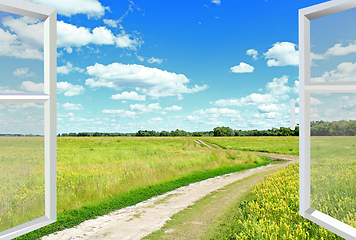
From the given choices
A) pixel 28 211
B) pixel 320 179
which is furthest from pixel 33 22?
pixel 320 179

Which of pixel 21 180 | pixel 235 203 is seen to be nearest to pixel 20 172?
pixel 21 180

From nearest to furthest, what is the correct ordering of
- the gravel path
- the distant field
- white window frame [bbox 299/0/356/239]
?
white window frame [bbox 299/0/356/239] → the gravel path → the distant field

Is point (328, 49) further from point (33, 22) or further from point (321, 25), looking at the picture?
point (33, 22)

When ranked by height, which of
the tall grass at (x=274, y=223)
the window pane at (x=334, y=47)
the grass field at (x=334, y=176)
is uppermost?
the window pane at (x=334, y=47)

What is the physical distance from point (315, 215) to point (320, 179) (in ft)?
2.04

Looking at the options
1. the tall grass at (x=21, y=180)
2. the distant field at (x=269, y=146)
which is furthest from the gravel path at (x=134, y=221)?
the distant field at (x=269, y=146)

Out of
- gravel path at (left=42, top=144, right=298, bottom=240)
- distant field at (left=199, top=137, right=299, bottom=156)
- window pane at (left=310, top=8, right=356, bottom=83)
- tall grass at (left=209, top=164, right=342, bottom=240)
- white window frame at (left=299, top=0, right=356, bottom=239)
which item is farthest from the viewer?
distant field at (left=199, top=137, right=299, bottom=156)

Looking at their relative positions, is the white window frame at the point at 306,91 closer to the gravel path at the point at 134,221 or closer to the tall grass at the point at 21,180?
the gravel path at the point at 134,221

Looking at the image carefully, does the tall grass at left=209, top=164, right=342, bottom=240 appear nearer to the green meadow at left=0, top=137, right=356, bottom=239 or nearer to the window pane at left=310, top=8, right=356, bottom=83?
the green meadow at left=0, top=137, right=356, bottom=239

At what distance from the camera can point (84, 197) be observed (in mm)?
7438

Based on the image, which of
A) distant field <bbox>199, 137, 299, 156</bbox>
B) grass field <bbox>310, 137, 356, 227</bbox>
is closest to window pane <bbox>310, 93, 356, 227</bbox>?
grass field <bbox>310, 137, 356, 227</bbox>

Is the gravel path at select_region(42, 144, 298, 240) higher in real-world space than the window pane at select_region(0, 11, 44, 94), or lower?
lower

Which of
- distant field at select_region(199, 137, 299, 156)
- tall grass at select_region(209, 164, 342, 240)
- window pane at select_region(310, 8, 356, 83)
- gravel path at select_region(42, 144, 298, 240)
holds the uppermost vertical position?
window pane at select_region(310, 8, 356, 83)

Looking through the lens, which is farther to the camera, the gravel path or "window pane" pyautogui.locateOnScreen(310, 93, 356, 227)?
the gravel path
